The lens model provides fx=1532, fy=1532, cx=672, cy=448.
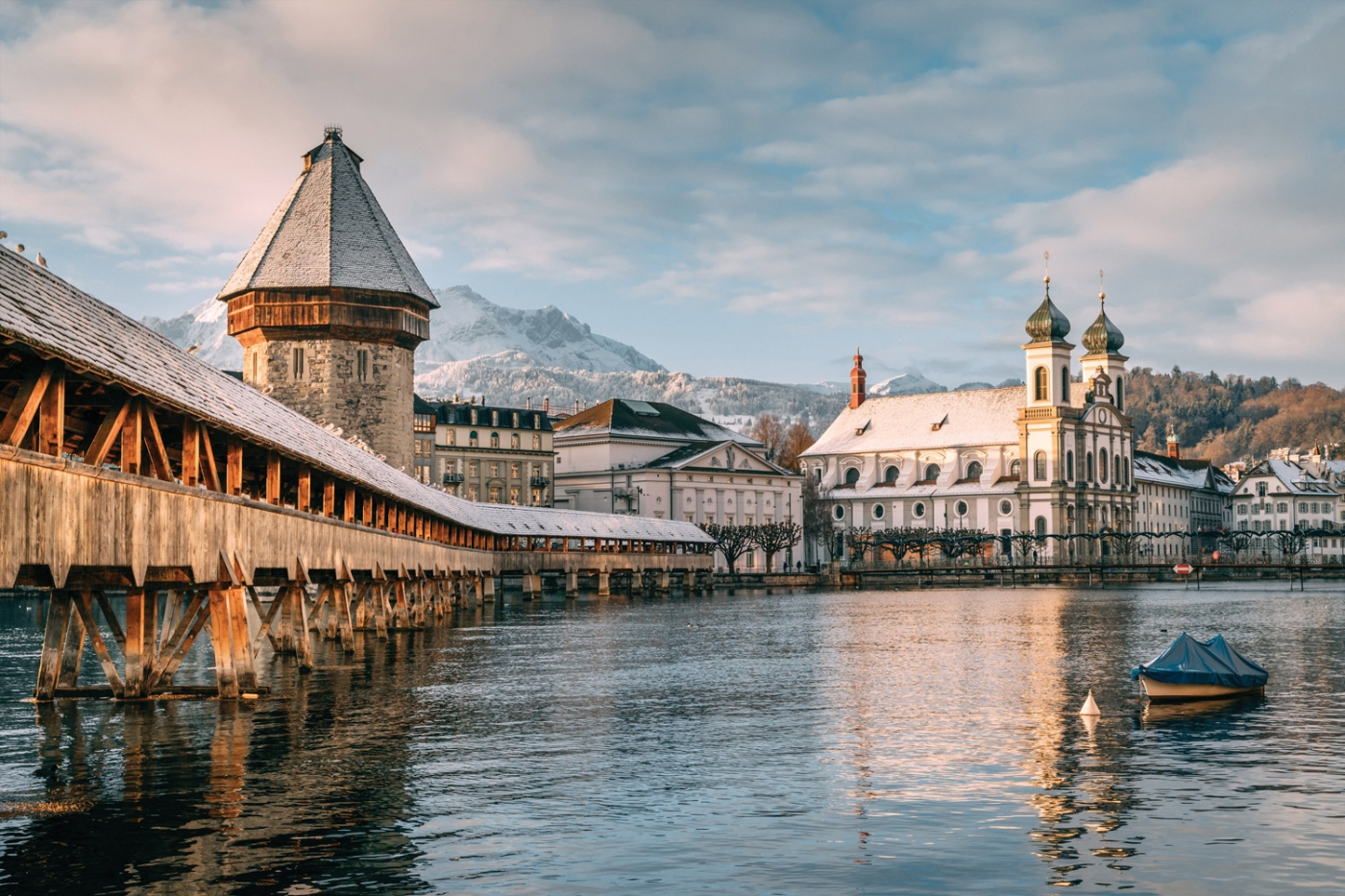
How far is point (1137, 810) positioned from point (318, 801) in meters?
11.3

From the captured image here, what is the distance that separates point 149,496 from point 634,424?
130m

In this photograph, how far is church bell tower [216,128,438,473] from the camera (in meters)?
85.2

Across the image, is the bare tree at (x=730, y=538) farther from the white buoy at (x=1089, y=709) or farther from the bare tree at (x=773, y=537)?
the white buoy at (x=1089, y=709)

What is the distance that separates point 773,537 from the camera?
152m

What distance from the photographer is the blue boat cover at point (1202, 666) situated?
3378 centimetres

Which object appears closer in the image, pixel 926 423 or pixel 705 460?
pixel 705 460

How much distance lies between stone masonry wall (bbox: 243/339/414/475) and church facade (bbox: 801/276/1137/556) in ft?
307

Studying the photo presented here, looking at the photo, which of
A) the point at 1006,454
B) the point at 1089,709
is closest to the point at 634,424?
the point at 1006,454

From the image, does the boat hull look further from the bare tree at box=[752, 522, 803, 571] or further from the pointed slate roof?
the bare tree at box=[752, 522, 803, 571]

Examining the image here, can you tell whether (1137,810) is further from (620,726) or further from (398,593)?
(398,593)

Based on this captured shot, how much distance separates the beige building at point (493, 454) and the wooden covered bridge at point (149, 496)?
85.6 meters

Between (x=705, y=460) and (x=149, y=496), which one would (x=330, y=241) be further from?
(x=705, y=460)

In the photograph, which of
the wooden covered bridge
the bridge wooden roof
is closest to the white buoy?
the wooden covered bridge

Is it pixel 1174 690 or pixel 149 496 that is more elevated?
pixel 149 496
